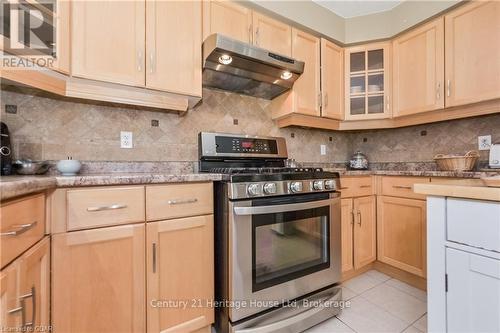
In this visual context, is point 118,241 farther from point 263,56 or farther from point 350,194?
point 350,194

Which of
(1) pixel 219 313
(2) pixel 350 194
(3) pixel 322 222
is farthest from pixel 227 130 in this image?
(1) pixel 219 313

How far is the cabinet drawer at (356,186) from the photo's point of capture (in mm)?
1806

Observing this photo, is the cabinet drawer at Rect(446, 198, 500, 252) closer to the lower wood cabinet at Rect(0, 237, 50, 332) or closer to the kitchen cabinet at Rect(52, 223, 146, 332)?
the kitchen cabinet at Rect(52, 223, 146, 332)

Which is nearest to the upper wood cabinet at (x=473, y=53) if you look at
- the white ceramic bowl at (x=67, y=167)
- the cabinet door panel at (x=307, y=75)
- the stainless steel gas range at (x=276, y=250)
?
the cabinet door panel at (x=307, y=75)

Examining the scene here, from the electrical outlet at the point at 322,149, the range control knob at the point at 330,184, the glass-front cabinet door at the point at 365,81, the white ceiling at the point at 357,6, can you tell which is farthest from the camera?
the electrical outlet at the point at 322,149

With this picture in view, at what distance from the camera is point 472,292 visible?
75 cm

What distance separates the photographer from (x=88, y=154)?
1.40 m

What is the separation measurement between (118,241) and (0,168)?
0.71 m

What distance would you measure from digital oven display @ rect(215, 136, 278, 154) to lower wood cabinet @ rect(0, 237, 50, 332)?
1141 millimetres

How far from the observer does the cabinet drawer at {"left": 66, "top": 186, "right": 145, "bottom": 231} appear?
0.93 meters

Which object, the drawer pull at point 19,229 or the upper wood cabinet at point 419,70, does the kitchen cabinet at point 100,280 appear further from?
the upper wood cabinet at point 419,70

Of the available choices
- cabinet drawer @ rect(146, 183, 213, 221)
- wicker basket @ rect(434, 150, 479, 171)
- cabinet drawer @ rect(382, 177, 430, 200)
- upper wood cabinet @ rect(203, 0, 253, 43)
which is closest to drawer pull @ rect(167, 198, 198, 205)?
cabinet drawer @ rect(146, 183, 213, 221)

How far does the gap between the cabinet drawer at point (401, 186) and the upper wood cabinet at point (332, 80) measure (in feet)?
2.41

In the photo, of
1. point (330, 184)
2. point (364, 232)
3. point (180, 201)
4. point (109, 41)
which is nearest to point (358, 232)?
point (364, 232)
